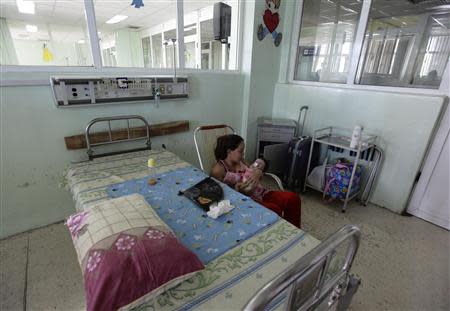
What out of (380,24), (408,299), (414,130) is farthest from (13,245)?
(380,24)

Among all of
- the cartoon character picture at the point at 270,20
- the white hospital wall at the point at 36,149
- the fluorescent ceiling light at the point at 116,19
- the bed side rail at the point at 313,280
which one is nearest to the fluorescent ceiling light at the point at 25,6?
the fluorescent ceiling light at the point at 116,19

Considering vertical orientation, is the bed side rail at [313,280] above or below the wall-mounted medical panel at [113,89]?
below

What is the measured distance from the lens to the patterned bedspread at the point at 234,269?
745 millimetres

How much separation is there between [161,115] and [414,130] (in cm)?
243

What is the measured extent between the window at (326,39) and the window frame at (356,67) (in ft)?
0.19

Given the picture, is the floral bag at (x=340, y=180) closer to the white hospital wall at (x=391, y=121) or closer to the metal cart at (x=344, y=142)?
the metal cart at (x=344, y=142)

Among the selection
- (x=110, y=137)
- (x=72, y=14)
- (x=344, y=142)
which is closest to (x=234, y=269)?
(x=110, y=137)

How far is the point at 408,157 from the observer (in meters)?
2.20

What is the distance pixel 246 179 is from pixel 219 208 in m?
0.54

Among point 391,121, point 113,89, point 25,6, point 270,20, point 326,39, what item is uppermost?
point 25,6

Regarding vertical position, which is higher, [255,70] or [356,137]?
[255,70]

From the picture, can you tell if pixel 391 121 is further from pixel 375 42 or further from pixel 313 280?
pixel 313 280

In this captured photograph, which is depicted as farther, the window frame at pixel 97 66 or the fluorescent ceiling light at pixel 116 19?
the fluorescent ceiling light at pixel 116 19

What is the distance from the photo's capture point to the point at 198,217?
3.86 feet
